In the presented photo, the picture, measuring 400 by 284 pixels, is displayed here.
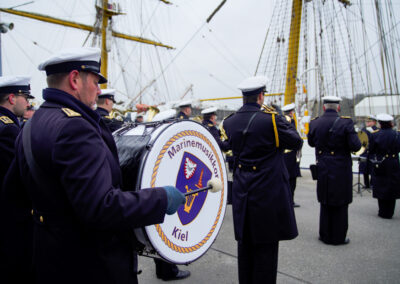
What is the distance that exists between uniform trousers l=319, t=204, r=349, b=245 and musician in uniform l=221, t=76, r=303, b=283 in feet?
5.51

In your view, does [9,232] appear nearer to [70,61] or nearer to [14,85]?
[14,85]

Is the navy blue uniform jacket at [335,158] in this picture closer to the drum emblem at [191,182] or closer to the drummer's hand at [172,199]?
the drum emblem at [191,182]

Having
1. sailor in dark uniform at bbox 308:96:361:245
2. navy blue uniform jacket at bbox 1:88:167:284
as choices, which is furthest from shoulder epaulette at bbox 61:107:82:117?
sailor in dark uniform at bbox 308:96:361:245

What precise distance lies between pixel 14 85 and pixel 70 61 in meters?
1.54

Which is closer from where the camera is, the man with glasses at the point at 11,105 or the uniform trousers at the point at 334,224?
the man with glasses at the point at 11,105

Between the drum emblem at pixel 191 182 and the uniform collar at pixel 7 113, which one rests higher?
the uniform collar at pixel 7 113

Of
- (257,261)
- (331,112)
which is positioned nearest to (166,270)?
(257,261)

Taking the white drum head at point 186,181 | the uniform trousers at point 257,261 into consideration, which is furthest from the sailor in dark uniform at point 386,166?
the white drum head at point 186,181

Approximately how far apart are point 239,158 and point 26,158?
1978mm

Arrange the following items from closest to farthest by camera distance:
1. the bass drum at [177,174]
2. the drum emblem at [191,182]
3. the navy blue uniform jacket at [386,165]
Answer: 1. the bass drum at [177,174]
2. the drum emblem at [191,182]
3. the navy blue uniform jacket at [386,165]

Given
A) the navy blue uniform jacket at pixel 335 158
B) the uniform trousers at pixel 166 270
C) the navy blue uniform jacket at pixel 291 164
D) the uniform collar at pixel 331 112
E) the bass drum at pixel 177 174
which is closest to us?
the bass drum at pixel 177 174

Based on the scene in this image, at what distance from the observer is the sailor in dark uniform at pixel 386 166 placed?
16.6ft

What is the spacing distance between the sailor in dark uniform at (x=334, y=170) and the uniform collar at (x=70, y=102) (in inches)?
138

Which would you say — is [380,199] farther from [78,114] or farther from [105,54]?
[105,54]
